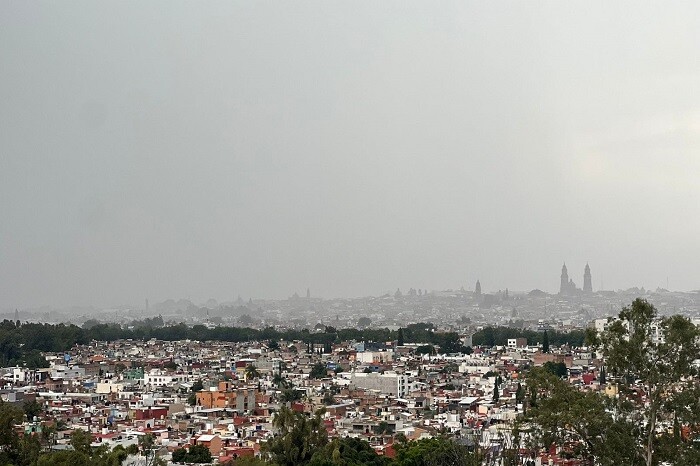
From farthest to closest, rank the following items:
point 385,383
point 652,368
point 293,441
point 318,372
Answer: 1. point 318,372
2. point 385,383
3. point 293,441
4. point 652,368

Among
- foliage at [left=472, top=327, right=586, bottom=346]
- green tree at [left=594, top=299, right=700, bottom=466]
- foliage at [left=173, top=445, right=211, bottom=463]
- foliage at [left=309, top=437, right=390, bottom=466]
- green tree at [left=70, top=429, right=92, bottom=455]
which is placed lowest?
foliage at [left=173, top=445, right=211, bottom=463]

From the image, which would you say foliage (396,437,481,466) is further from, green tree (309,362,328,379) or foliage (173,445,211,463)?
green tree (309,362,328,379)

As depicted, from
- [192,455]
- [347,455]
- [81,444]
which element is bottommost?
[192,455]

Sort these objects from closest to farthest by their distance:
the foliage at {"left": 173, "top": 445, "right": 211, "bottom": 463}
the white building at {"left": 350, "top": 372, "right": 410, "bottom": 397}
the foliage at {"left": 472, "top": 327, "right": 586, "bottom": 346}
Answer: the foliage at {"left": 173, "top": 445, "right": 211, "bottom": 463} → the white building at {"left": 350, "top": 372, "right": 410, "bottom": 397} → the foliage at {"left": 472, "top": 327, "right": 586, "bottom": 346}

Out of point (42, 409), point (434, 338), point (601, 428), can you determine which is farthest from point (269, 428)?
point (434, 338)

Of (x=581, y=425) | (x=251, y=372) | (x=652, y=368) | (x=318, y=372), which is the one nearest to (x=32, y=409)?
(x=251, y=372)

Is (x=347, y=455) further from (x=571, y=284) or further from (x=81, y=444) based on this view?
(x=571, y=284)

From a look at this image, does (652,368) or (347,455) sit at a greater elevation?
(652,368)

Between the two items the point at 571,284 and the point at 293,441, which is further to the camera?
the point at 571,284

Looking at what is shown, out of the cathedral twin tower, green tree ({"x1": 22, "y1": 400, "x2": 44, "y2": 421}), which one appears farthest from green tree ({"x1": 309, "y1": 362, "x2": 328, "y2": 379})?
the cathedral twin tower
